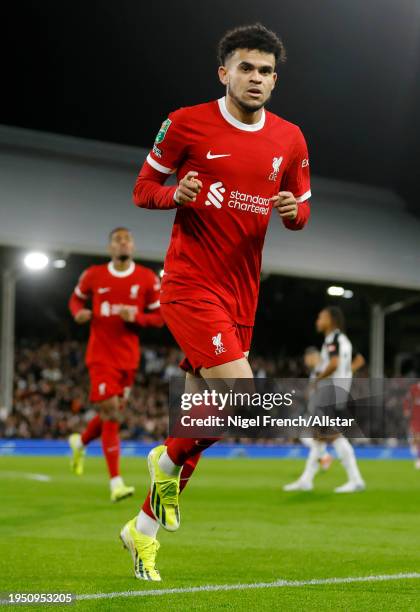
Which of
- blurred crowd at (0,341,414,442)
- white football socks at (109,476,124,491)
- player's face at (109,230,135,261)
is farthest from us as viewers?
blurred crowd at (0,341,414,442)

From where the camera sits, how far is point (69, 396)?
27.2 metres

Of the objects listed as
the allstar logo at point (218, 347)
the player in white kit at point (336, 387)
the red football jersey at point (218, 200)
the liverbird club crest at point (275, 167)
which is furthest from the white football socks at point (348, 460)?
the allstar logo at point (218, 347)

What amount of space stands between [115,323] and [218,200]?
5285 millimetres

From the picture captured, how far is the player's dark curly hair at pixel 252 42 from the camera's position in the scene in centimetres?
511

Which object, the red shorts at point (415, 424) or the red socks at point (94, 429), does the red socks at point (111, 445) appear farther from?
the red shorts at point (415, 424)

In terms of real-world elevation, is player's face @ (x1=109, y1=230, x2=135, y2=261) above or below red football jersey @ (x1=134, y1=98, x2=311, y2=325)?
above

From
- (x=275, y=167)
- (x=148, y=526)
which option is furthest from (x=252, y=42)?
(x=148, y=526)

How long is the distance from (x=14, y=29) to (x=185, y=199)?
19.3 m

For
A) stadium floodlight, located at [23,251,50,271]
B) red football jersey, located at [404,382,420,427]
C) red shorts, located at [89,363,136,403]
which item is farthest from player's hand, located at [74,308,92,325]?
stadium floodlight, located at [23,251,50,271]

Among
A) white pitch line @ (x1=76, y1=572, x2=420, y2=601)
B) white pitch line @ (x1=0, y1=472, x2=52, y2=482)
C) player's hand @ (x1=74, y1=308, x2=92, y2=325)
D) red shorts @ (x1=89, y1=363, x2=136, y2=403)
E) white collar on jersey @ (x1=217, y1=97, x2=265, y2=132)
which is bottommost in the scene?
white pitch line @ (x1=0, y1=472, x2=52, y2=482)

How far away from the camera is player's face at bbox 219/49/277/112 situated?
5090 millimetres

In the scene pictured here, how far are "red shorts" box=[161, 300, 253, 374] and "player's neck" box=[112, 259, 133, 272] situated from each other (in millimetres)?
5183

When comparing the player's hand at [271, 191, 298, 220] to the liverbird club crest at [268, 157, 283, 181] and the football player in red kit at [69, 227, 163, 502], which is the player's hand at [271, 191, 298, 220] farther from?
the football player in red kit at [69, 227, 163, 502]

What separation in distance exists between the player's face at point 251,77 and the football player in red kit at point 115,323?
195 inches
